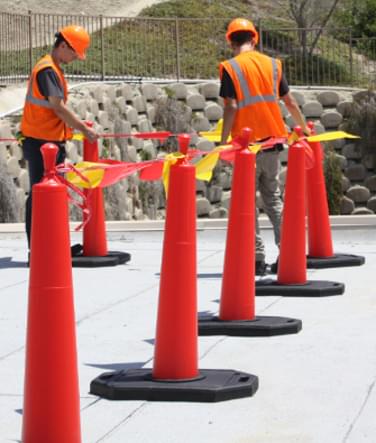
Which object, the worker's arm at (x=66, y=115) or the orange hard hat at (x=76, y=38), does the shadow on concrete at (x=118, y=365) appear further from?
the orange hard hat at (x=76, y=38)

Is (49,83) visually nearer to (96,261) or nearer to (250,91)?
(96,261)

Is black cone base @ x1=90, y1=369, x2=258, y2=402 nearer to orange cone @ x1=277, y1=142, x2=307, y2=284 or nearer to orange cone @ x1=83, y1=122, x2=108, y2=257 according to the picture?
orange cone @ x1=277, y1=142, x2=307, y2=284

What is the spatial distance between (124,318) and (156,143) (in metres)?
14.8

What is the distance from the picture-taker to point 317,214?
9.91m

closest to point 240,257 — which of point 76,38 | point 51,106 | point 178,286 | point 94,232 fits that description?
point 178,286

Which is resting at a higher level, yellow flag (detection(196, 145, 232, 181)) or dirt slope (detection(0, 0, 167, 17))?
dirt slope (detection(0, 0, 167, 17))

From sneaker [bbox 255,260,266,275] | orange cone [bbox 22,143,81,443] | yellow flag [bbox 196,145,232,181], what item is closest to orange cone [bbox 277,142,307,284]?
sneaker [bbox 255,260,266,275]

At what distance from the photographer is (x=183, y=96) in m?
23.3

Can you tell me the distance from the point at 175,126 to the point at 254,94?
13445mm

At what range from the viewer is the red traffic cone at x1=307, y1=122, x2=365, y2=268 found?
9.88 meters

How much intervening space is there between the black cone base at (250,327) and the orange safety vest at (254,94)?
7.26 ft

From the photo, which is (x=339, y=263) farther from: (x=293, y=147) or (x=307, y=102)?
(x=307, y=102)

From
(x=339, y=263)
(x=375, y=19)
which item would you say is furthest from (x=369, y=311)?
(x=375, y=19)

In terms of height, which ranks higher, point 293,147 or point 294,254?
point 293,147
